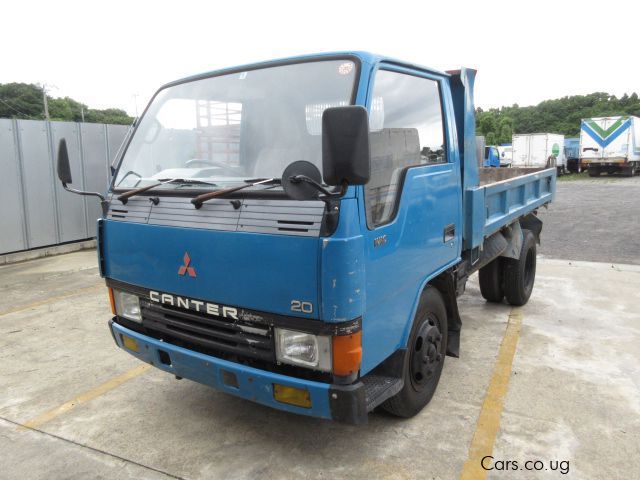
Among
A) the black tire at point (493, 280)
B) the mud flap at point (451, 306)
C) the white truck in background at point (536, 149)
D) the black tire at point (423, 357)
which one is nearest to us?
the black tire at point (423, 357)

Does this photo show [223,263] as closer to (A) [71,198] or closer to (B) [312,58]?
(B) [312,58]

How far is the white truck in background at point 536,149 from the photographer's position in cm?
2825

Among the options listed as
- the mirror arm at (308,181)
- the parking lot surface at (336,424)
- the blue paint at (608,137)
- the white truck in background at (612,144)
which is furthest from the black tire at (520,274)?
the blue paint at (608,137)

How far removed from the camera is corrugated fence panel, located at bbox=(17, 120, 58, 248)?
859cm

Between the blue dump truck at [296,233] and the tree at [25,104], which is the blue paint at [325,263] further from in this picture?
the tree at [25,104]

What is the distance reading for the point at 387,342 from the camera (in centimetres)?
274

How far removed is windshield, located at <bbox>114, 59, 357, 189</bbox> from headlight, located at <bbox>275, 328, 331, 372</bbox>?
32.8 inches

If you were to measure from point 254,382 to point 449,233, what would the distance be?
169 centimetres

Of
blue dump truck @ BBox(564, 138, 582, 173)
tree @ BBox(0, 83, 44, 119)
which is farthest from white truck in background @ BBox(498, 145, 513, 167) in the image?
tree @ BBox(0, 83, 44, 119)

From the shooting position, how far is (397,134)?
9.59 feet

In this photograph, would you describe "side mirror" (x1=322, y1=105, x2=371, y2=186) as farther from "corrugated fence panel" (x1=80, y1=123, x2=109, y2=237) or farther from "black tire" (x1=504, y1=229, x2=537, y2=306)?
"corrugated fence panel" (x1=80, y1=123, x2=109, y2=237)

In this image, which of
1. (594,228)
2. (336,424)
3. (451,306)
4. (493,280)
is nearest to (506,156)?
(594,228)

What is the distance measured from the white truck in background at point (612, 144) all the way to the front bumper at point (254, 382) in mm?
29230

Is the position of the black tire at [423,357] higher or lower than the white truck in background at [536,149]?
lower
